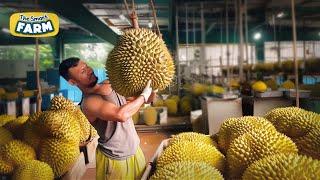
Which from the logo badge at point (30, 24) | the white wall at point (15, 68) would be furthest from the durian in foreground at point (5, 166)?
the white wall at point (15, 68)

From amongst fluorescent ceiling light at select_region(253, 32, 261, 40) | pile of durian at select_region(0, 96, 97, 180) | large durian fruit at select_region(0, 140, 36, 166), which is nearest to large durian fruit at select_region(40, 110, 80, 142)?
pile of durian at select_region(0, 96, 97, 180)

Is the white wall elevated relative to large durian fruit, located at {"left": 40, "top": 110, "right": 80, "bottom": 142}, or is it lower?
elevated

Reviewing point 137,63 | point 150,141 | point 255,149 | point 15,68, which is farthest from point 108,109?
point 15,68

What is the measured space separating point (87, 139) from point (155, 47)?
1.22 meters

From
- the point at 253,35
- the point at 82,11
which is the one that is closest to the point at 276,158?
the point at 82,11

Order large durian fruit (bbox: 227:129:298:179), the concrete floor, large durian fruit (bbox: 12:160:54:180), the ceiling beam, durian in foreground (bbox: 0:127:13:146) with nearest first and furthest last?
large durian fruit (bbox: 227:129:298:179) → large durian fruit (bbox: 12:160:54:180) → durian in foreground (bbox: 0:127:13:146) → the ceiling beam → the concrete floor

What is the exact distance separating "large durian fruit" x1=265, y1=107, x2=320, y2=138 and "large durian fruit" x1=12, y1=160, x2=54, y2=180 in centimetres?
104

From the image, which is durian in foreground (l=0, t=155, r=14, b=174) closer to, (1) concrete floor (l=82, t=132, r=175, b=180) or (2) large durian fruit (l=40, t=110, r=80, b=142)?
(2) large durian fruit (l=40, t=110, r=80, b=142)

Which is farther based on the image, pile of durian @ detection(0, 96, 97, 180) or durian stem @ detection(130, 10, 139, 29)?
pile of durian @ detection(0, 96, 97, 180)

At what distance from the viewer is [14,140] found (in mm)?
1689

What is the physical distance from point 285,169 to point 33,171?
1.18 metres

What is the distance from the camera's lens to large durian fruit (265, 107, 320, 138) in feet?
3.54

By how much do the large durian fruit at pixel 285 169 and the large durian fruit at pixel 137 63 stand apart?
46 cm

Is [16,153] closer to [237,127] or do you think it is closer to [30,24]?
[30,24]
